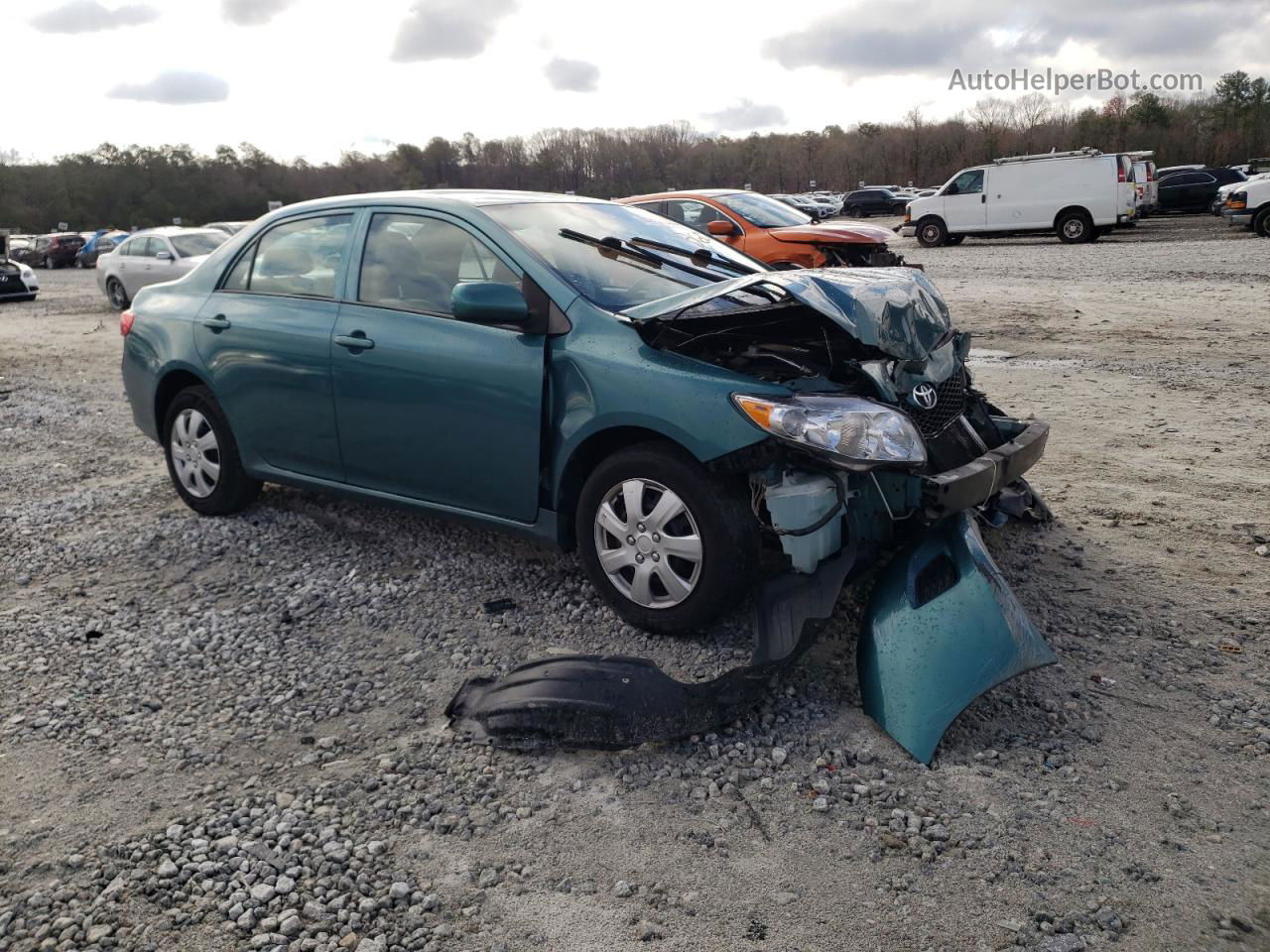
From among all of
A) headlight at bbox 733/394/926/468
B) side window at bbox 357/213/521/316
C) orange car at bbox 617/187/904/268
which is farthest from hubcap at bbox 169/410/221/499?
orange car at bbox 617/187/904/268

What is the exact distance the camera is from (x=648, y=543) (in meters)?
3.85

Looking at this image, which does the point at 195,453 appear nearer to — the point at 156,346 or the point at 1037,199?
the point at 156,346

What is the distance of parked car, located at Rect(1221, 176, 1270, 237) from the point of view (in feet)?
70.4

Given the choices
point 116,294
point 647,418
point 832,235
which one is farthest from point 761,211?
point 116,294

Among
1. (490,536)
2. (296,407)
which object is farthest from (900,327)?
(296,407)

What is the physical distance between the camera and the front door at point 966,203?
24938 millimetres

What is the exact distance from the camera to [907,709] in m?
3.24

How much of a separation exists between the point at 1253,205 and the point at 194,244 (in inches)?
829

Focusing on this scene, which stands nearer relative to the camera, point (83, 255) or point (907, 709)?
point (907, 709)

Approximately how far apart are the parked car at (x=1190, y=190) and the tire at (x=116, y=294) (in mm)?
27693

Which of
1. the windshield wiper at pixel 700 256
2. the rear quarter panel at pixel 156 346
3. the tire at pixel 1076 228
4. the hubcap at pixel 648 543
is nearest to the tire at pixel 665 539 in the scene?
the hubcap at pixel 648 543

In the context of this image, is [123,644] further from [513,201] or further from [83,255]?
[83,255]

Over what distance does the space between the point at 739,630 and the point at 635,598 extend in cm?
43

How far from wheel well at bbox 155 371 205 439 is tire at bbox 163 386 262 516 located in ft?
0.15
